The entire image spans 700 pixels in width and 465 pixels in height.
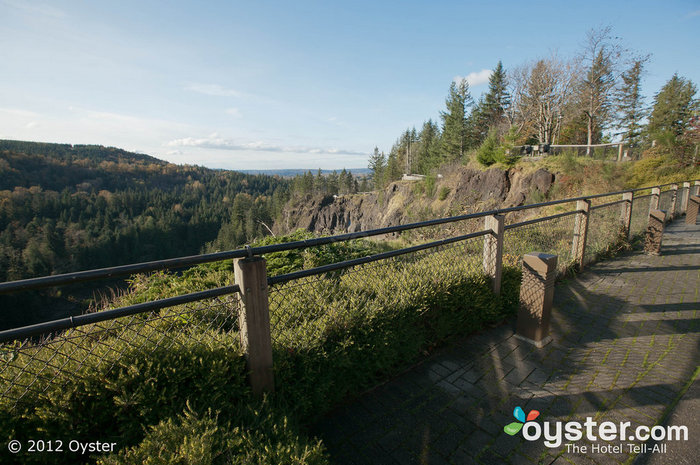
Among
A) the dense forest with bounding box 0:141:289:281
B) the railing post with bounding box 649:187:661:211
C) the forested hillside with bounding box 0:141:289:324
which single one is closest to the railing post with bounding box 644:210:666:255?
the railing post with bounding box 649:187:661:211

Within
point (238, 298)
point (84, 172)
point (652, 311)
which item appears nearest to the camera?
point (238, 298)

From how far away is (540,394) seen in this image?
8.46ft

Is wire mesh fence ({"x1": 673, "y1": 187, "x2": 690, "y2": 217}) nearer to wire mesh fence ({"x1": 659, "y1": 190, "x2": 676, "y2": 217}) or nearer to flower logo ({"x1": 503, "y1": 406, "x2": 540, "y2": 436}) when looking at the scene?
wire mesh fence ({"x1": 659, "y1": 190, "x2": 676, "y2": 217})

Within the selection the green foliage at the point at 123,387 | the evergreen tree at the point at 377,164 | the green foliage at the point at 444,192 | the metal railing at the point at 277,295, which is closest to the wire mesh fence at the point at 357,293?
the metal railing at the point at 277,295

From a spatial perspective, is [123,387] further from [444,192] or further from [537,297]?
[444,192]

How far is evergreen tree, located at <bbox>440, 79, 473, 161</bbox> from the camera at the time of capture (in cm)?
3716

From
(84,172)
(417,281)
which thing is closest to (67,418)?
(417,281)

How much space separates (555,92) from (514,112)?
24.1 ft

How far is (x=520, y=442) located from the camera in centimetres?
213

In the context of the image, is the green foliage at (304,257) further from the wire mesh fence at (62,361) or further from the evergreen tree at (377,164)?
the evergreen tree at (377,164)

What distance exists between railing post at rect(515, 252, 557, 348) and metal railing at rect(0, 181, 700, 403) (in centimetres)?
42

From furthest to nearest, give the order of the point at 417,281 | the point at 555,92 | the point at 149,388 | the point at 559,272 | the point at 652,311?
the point at 555,92
the point at 559,272
the point at 652,311
the point at 417,281
the point at 149,388

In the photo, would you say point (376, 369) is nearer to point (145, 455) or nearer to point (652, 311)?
point (145, 455)

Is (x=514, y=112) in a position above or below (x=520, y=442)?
above
